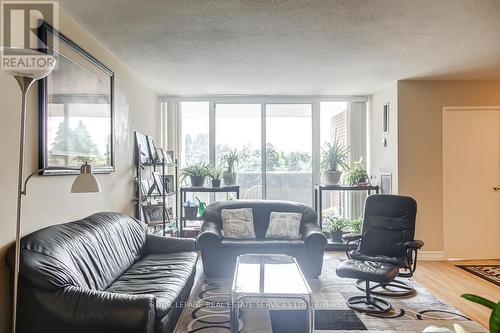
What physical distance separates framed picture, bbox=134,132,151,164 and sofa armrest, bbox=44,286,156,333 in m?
2.62

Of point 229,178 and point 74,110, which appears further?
point 229,178

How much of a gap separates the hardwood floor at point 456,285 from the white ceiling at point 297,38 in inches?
101

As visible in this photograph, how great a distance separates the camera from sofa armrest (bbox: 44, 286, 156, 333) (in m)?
2.02

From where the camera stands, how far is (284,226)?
459 cm

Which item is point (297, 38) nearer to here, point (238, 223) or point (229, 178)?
point (238, 223)

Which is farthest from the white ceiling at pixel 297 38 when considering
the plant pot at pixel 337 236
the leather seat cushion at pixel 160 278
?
the plant pot at pixel 337 236

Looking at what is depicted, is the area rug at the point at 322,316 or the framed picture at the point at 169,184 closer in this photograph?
the area rug at the point at 322,316

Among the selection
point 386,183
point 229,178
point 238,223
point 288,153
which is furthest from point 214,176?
point 386,183

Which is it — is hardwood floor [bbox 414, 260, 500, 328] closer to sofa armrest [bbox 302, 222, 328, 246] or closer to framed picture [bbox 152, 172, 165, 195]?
sofa armrest [bbox 302, 222, 328, 246]

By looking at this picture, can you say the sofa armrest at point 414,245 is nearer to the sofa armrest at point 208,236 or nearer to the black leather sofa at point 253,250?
the black leather sofa at point 253,250

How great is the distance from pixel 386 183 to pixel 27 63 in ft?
16.2

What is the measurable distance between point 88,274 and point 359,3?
273 centimetres

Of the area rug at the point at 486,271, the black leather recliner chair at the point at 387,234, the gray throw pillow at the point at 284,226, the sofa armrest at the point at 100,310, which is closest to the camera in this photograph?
the sofa armrest at the point at 100,310

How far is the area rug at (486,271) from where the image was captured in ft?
14.3
